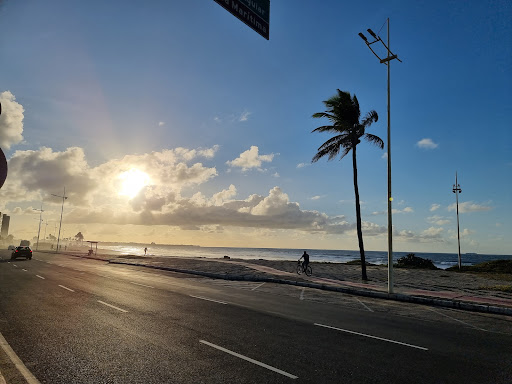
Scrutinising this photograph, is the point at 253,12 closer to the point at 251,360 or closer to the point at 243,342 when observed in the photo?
the point at 251,360

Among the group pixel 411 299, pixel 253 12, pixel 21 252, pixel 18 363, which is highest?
pixel 253 12

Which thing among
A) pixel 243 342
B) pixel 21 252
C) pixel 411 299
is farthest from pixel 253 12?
pixel 21 252

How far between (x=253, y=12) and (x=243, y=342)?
277 inches

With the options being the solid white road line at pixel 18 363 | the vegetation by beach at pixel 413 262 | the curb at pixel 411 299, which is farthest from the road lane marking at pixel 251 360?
the vegetation by beach at pixel 413 262

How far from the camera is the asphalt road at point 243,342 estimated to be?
5.90 meters

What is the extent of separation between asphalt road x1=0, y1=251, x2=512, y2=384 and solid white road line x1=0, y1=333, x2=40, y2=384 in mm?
91

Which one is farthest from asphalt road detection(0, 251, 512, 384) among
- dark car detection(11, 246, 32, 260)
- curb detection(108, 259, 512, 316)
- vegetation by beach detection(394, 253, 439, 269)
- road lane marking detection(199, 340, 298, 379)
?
dark car detection(11, 246, 32, 260)

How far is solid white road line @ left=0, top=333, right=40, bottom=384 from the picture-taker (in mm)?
5535

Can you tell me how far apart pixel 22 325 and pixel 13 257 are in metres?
42.3

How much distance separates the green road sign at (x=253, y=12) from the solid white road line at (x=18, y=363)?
7.19 meters

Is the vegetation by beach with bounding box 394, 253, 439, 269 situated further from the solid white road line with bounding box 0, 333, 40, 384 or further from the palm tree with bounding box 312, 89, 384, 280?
the solid white road line with bounding box 0, 333, 40, 384

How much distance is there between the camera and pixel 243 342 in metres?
7.73

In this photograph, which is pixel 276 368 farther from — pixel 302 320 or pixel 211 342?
Result: pixel 302 320

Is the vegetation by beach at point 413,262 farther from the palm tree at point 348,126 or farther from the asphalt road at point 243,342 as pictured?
the asphalt road at point 243,342
